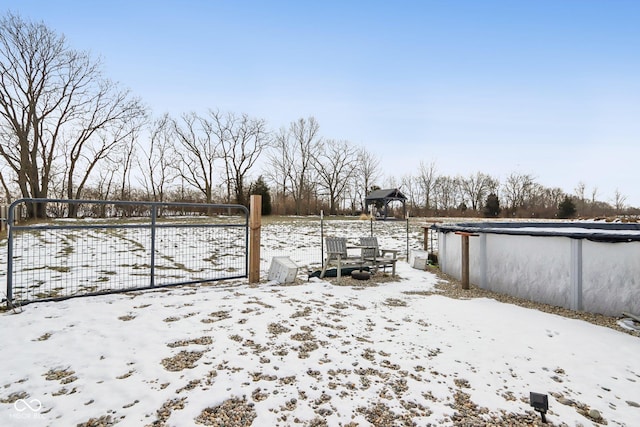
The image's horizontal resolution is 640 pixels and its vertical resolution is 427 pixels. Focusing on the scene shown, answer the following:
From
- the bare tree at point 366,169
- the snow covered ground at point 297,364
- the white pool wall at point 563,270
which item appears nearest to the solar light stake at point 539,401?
the snow covered ground at point 297,364

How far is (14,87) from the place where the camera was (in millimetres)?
20609

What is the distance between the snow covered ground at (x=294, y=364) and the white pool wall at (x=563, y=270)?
79 centimetres

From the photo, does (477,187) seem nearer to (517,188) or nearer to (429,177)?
(517,188)

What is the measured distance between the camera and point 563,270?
5.17 m

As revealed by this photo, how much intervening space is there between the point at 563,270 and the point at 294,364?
15.9 ft

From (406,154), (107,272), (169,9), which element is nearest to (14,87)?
(169,9)

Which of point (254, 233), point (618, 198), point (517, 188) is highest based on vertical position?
point (517, 188)

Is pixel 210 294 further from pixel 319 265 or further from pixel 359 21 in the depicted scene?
pixel 359 21

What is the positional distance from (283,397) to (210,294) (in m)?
3.08

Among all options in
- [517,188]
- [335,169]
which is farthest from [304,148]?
[517,188]

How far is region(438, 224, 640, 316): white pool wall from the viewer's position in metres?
4.73

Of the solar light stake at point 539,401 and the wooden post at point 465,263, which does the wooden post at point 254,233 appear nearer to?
the wooden post at point 465,263

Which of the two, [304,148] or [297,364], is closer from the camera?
[297,364]

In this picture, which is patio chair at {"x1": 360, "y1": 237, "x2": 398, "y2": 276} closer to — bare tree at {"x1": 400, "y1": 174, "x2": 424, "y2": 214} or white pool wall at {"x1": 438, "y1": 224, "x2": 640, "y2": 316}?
white pool wall at {"x1": 438, "y1": 224, "x2": 640, "y2": 316}
